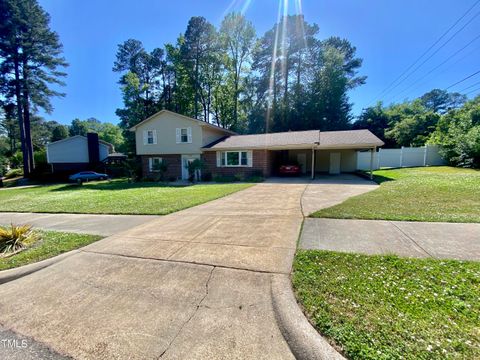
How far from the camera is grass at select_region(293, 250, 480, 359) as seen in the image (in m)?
1.96

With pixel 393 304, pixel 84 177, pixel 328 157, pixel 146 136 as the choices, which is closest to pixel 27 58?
pixel 84 177

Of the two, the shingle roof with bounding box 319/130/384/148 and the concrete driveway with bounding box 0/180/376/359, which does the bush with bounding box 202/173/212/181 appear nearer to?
the shingle roof with bounding box 319/130/384/148

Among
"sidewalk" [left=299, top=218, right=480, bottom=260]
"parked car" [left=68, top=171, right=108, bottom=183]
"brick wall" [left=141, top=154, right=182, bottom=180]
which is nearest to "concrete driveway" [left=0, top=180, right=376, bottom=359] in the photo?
"sidewalk" [left=299, top=218, right=480, bottom=260]

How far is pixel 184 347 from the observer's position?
2160 mm

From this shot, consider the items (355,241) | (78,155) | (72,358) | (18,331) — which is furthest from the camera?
(78,155)

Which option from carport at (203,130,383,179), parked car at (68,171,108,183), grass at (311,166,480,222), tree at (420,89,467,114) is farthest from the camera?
tree at (420,89,467,114)

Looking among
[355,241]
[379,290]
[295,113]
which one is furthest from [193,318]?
[295,113]

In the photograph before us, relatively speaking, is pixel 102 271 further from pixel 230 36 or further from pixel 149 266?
pixel 230 36

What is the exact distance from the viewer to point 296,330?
2.27m

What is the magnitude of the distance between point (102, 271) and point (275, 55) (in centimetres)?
3425

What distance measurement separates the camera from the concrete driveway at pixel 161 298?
2221mm

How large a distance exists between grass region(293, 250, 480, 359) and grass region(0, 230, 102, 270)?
4849 millimetres

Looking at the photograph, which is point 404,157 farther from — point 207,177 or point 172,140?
point 172,140

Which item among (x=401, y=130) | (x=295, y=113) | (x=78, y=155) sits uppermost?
(x=295, y=113)
